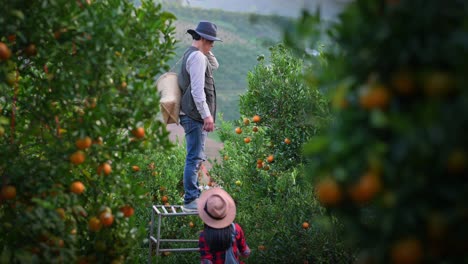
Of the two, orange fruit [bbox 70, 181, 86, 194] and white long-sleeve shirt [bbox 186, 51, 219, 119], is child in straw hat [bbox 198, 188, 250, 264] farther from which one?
orange fruit [bbox 70, 181, 86, 194]

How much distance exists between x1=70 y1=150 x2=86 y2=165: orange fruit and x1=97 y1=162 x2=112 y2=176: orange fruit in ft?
0.45

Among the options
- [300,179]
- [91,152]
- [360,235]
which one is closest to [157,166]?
[300,179]

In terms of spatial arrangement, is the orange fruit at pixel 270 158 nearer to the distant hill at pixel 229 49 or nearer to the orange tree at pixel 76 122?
the orange tree at pixel 76 122

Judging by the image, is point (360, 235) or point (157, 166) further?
point (157, 166)

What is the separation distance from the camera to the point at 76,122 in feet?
10.6

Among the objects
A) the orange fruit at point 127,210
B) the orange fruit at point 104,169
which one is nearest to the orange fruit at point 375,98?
the orange fruit at point 104,169

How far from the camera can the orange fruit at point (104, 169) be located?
10.6 ft

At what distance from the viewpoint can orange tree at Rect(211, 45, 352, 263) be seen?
17.5 ft

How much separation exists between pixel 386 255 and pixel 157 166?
5424mm

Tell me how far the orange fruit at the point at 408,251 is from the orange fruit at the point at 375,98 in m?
0.35

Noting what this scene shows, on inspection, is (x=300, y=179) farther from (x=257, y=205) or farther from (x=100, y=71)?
(x=100, y=71)

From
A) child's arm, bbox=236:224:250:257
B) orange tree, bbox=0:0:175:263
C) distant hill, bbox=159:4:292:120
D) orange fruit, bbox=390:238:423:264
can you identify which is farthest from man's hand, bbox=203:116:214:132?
distant hill, bbox=159:4:292:120

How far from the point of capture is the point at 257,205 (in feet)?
19.6

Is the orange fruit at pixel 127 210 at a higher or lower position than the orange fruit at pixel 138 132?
lower
